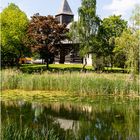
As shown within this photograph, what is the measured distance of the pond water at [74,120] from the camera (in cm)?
1174

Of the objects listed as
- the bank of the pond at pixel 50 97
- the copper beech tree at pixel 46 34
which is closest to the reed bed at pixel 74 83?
the bank of the pond at pixel 50 97

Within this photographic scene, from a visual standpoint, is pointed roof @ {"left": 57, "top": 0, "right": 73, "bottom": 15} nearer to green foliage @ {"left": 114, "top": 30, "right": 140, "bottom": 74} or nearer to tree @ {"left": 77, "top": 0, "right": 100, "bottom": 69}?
tree @ {"left": 77, "top": 0, "right": 100, "bottom": 69}

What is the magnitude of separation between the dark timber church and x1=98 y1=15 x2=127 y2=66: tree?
404cm

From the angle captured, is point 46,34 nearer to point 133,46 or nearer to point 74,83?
point 133,46

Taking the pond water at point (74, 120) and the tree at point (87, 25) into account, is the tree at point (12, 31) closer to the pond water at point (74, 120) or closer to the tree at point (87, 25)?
the tree at point (87, 25)

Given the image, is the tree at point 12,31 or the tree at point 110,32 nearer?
the tree at point 12,31

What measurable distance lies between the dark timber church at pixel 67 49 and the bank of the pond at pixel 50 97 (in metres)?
22.5

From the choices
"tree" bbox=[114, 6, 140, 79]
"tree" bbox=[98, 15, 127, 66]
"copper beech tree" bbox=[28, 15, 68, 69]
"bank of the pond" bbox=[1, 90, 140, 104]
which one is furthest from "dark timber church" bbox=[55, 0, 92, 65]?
"bank of the pond" bbox=[1, 90, 140, 104]

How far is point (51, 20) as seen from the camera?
41750 millimetres

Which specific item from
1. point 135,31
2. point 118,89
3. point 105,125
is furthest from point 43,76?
point 105,125

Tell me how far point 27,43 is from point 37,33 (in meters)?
1.70

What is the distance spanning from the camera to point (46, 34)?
4134 centimetres

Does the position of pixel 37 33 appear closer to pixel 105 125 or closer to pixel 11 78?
pixel 11 78

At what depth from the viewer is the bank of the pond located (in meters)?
19.8
